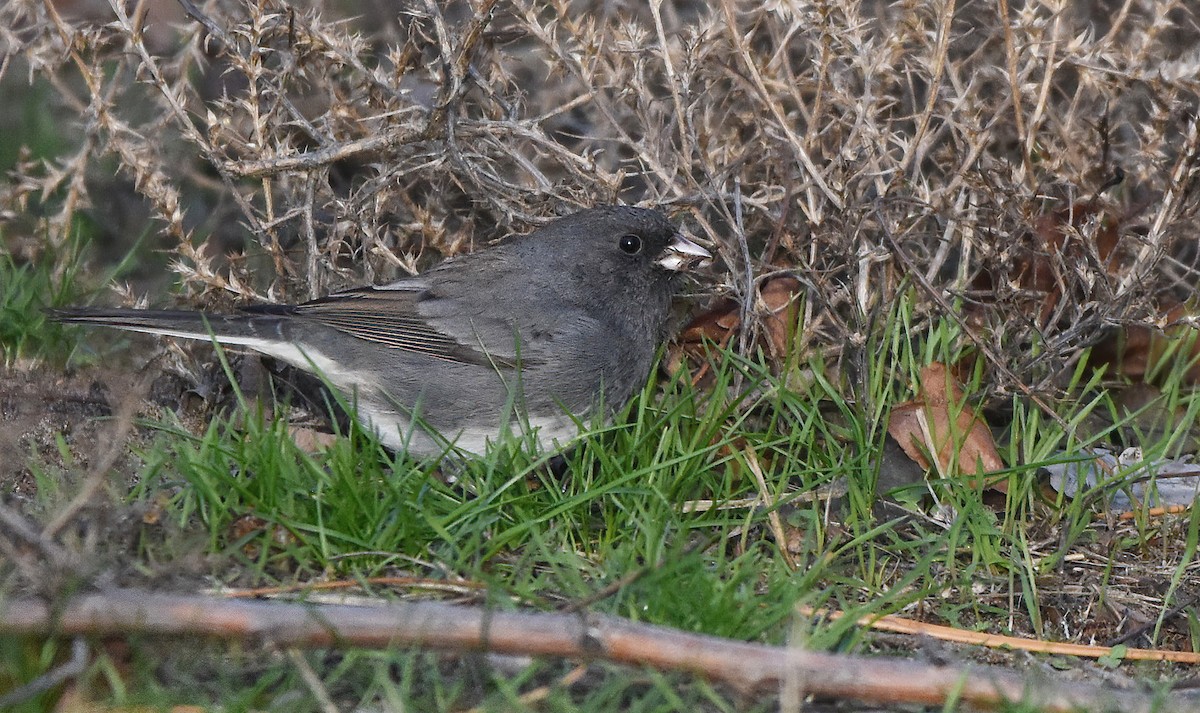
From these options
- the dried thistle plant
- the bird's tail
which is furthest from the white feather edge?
the dried thistle plant

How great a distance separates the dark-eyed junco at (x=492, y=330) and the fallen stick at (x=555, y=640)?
1.00 metres

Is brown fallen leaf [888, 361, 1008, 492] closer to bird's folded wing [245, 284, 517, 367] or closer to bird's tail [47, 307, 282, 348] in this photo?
bird's folded wing [245, 284, 517, 367]

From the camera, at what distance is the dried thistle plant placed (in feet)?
11.2

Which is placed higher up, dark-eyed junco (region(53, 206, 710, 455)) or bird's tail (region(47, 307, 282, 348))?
bird's tail (region(47, 307, 282, 348))

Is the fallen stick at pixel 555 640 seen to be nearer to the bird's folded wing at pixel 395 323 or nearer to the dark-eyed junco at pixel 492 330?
the dark-eyed junco at pixel 492 330

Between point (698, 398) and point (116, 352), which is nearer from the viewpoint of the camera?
point (698, 398)

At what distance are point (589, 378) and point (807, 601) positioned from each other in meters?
0.98

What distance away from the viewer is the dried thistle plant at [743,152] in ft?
11.2

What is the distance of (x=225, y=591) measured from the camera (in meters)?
2.60

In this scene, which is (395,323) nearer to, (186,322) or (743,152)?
(186,322)

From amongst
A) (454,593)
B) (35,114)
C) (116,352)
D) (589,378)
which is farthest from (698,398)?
(35,114)

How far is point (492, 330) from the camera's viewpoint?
3.51 metres

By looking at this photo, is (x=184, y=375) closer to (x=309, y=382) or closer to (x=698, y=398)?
(x=309, y=382)

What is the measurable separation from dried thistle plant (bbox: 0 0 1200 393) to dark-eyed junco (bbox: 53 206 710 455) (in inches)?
7.9
